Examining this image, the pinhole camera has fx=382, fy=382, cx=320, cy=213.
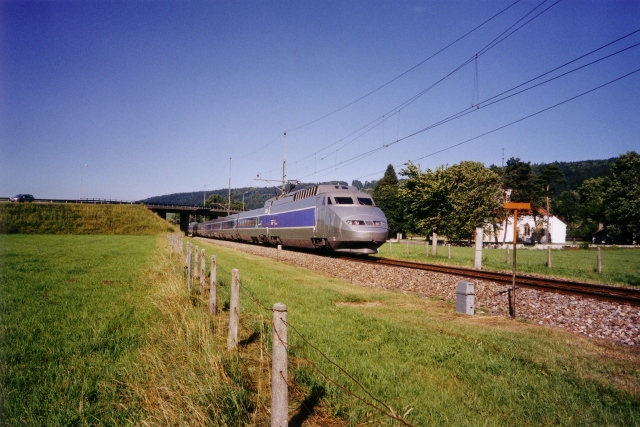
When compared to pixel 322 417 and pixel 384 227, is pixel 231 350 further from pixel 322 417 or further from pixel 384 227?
pixel 384 227

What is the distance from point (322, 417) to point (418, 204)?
36.6 meters

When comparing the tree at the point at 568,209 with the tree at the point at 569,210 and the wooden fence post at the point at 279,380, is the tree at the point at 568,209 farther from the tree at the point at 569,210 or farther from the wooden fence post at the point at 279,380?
the wooden fence post at the point at 279,380

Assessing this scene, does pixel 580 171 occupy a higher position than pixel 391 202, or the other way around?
pixel 580 171

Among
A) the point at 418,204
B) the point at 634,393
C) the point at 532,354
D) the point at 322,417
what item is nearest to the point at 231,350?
the point at 322,417

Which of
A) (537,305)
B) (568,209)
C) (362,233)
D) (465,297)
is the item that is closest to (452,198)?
(362,233)

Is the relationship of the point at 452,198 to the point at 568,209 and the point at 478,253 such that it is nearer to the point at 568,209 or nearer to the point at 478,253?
the point at 478,253

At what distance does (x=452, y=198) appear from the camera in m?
39.1

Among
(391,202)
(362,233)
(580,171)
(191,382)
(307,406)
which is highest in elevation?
(580,171)

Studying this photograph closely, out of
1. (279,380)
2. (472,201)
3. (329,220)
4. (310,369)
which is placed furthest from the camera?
(472,201)

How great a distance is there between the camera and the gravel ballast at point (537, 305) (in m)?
7.34

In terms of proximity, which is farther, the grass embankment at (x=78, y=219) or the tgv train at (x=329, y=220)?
the grass embankment at (x=78, y=219)

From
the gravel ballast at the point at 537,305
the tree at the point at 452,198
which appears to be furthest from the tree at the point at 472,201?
the gravel ballast at the point at 537,305

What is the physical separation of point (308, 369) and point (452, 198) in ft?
122

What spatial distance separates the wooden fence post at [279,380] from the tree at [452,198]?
35.3 m
